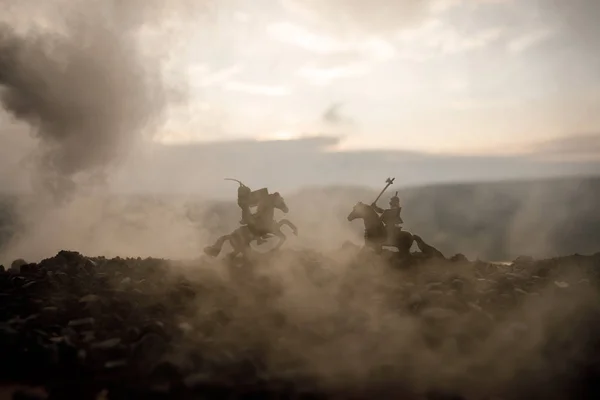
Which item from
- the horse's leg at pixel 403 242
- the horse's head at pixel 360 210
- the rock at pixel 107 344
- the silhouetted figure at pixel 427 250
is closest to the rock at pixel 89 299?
the rock at pixel 107 344

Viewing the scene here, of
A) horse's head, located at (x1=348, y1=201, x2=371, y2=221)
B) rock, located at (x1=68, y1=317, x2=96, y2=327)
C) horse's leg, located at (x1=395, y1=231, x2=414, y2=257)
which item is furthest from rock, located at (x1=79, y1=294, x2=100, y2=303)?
horse's leg, located at (x1=395, y1=231, x2=414, y2=257)

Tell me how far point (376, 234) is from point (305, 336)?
20.5 feet

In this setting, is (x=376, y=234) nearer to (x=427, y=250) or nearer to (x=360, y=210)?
(x=360, y=210)

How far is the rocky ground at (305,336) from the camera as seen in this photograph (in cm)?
519

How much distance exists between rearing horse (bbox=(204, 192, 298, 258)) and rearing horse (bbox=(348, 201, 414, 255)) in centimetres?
200

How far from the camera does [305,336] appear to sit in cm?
665

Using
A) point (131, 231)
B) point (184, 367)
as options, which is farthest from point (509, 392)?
point (131, 231)

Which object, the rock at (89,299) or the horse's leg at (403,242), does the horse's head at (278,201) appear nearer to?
the horse's leg at (403,242)

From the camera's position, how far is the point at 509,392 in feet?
16.7

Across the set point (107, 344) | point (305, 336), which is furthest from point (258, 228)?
point (107, 344)

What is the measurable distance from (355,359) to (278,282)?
4593 millimetres

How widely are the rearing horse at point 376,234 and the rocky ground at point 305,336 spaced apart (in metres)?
2.03

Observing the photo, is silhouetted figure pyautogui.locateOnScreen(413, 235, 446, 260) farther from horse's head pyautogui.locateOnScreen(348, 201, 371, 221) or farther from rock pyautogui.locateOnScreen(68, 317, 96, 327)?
rock pyautogui.locateOnScreen(68, 317, 96, 327)

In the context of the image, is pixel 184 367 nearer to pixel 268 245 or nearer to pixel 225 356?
pixel 225 356
